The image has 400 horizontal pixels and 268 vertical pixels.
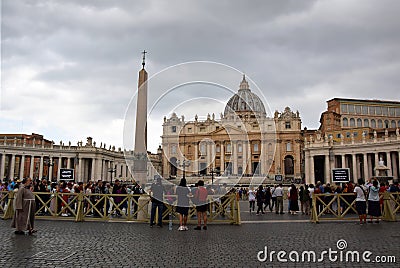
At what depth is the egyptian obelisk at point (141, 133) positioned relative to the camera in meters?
14.1

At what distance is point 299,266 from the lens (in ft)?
20.1

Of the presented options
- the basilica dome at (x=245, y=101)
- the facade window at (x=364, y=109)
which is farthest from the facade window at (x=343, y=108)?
the basilica dome at (x=245, y=101)

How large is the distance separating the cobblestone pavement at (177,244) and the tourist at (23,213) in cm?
28

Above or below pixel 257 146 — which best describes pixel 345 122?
above

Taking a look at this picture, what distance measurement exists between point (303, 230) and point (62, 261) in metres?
7.02

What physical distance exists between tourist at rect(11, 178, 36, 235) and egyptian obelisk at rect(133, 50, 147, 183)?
4.55 metres

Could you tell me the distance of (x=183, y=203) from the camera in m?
11.2

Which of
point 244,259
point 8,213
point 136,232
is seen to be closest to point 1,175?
point 8,213

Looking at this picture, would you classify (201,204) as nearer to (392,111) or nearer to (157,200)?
(157,200)

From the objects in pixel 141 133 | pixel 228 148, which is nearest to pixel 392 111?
pixel 228 148

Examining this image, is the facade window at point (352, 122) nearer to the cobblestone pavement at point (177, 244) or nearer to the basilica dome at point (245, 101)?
the basilica dome at point (245, 101)

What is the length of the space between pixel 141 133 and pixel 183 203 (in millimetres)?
4582

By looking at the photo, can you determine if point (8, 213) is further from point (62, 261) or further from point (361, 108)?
point (361, 108)

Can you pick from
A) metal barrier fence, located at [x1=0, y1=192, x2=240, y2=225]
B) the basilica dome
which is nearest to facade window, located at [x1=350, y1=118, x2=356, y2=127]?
the basilica dome
